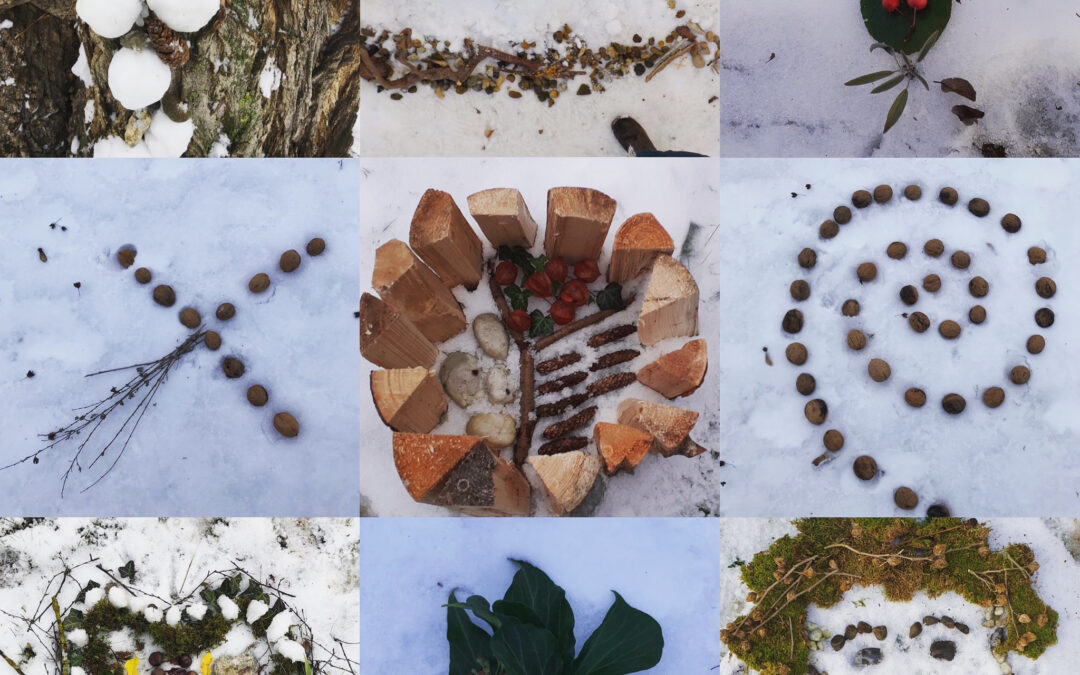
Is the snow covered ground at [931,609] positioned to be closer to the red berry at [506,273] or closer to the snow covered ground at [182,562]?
the red berry at [506,273]

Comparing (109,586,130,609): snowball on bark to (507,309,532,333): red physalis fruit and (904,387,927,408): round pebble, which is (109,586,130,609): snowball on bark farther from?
(904,387,927,408): round pebble

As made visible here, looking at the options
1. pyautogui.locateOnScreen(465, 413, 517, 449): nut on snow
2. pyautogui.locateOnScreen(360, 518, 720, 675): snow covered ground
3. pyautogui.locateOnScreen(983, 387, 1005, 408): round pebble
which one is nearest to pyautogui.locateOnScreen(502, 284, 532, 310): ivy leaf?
pyautogui.locateOnScreen(465, 413, 517, 449): nut on snow

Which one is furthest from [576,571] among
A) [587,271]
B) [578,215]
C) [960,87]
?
[960,87]

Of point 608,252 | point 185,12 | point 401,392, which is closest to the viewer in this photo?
point 401,392

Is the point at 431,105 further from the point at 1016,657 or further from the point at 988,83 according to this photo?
the point at 1016,657

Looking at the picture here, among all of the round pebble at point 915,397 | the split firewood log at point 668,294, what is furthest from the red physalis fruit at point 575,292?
the round pebble at point 915,397

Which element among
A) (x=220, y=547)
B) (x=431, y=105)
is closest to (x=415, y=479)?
(x=220, y=547)

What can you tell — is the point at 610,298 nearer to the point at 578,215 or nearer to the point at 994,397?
the point at 578,215
